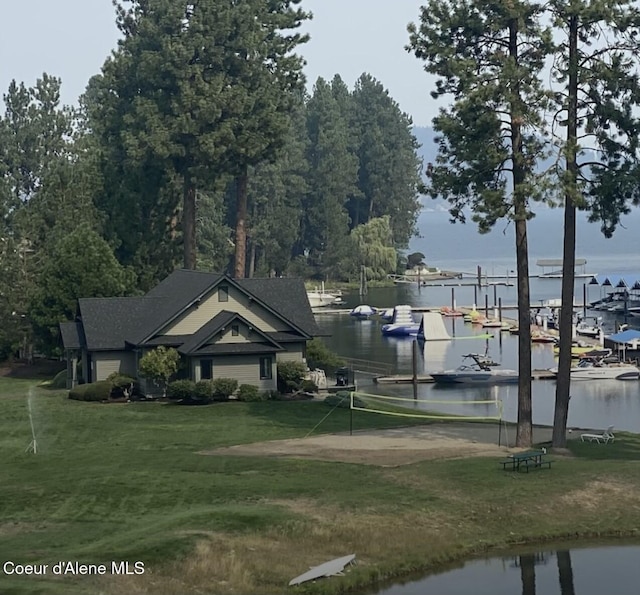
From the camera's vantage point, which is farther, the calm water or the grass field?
the calm water

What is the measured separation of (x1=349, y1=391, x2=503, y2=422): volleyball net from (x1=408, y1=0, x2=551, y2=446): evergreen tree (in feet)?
25.0

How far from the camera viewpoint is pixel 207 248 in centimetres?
14225

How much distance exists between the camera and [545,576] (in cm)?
2856

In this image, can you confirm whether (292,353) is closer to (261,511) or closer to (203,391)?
(203,391)

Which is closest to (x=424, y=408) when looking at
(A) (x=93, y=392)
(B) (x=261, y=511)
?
(A) (x=93, y=392)

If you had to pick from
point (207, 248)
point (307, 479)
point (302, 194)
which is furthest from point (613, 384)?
point (302, 194)

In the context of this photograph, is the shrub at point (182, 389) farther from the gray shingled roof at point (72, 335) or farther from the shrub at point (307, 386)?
the gray shingled roof at point (72, 335)

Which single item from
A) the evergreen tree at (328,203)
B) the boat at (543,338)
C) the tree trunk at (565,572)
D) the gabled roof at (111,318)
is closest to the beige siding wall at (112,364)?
the gabled roof at (111,318)

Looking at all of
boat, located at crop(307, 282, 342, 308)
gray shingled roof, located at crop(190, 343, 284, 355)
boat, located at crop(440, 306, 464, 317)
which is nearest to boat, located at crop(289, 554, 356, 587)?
gray shingled roof, located at crop(190, 343, 284, 355)

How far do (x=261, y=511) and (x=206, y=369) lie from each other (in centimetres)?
2651

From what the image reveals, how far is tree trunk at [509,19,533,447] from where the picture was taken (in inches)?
1561

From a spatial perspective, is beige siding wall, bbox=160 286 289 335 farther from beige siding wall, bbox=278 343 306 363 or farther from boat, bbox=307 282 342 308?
boat, bbox=307 282 342 308

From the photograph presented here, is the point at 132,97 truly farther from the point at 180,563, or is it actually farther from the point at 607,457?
the point at 180,563

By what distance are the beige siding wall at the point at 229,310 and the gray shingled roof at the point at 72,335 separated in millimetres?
5491
